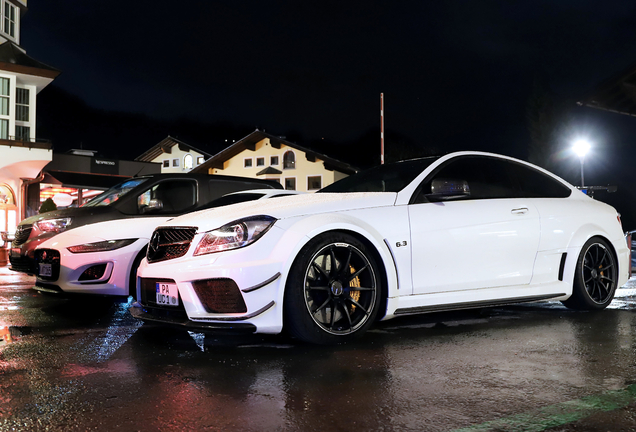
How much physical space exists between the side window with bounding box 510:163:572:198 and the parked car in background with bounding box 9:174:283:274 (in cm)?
389

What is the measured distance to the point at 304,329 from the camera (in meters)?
4.16

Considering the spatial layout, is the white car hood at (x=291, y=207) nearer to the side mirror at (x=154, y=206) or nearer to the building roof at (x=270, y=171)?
the side mirror at (x=154, y=206)

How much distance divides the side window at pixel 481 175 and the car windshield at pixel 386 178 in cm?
18

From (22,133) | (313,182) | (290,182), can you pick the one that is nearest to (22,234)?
(22,133)

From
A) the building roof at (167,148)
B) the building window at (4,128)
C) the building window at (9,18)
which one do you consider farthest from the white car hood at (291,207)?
the building roof at (167,148)

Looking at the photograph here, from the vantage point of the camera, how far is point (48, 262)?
21.9 ft

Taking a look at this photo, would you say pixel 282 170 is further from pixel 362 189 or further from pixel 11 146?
pixel 362 189

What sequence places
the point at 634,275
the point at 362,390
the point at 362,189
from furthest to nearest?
the point at 634,275 < the point at 362,189 < the point at 362,390

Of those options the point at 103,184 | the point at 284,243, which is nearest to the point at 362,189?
the point at 284,243

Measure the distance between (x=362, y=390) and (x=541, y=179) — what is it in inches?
143

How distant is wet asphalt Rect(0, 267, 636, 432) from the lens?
2684 millimetres

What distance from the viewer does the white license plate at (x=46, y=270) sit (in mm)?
6613

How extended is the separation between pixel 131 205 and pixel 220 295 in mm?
3466

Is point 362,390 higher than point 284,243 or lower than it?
lower
